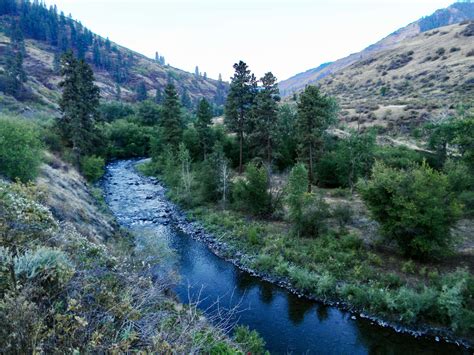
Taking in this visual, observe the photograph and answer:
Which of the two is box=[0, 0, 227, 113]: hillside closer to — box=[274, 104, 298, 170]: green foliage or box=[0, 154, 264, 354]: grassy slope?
box=[274, 104, 298, 170]: green foliage

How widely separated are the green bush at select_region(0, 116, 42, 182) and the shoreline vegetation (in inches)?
556

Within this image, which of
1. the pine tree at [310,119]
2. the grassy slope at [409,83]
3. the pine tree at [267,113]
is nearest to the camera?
the pine tree at [310,119]

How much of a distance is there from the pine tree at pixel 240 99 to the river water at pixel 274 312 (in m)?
17.6

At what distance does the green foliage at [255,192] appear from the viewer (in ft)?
99.2

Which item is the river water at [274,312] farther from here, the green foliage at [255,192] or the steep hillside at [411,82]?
the steep hillside at [411,82]

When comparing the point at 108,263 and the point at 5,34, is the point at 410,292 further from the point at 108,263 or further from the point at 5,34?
the point at 5,34

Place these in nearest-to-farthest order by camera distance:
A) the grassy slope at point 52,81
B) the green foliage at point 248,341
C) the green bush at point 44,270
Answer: the green bush at point 44,270
the green foliage at point 248,341
the grassy slope at point 52,81

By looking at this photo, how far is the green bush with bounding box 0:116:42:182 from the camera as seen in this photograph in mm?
20141

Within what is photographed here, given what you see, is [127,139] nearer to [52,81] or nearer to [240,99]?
[240,99]

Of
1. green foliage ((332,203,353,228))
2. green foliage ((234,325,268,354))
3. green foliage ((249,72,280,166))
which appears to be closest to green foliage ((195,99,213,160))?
green foliage ((249,72,280,166))

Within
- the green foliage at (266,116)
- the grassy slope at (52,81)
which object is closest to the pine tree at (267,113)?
the green foliage at (266,116)

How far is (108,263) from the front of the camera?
9203mm

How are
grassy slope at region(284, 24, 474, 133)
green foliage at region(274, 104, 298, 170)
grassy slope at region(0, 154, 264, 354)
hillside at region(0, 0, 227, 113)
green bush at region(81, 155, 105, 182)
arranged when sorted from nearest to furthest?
grassy slope at region(0, 154, 264, 354) < green bush at region(81, 155, 105, 182) < green foliage at region(274, 104, 298, 170) < grassy slope at region(284, 24, 474, 133) < hillside at region(0, 0, 227, 113)

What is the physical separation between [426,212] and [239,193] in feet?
54.4
